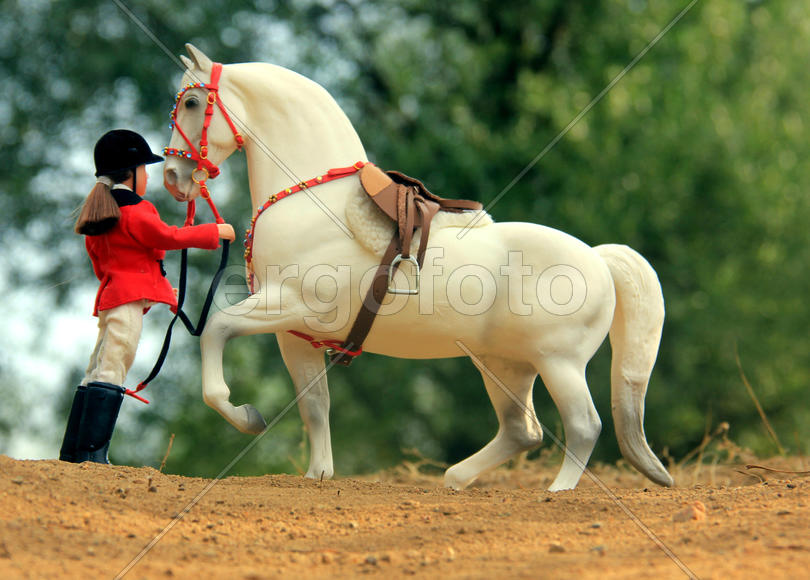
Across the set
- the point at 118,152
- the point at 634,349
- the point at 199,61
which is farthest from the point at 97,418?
the point at 634,349

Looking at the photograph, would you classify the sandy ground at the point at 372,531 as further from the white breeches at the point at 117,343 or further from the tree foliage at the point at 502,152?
the tree foliage at the point at 502,152

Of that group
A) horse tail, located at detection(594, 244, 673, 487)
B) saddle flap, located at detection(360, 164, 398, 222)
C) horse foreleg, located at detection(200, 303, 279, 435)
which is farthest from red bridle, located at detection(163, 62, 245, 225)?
horse tail, located at detection(594, 244, 673, 487)

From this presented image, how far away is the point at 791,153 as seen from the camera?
10.7 metres

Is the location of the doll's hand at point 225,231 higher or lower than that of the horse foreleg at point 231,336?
higher

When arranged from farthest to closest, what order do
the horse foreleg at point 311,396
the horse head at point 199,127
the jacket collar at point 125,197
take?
the horse foreleg at point 311,396, the horse head at point 199,127, the jacket collar at point 125,197

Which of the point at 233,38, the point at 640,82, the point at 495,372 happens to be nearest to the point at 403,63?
the point at 233,38

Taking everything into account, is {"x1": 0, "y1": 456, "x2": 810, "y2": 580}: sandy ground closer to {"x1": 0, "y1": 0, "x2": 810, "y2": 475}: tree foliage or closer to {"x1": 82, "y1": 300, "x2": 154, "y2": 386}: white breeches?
{"x1": 82, "y1": 300, "x2": 154, "y2": 386}: white breeches

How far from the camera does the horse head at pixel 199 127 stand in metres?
4.36

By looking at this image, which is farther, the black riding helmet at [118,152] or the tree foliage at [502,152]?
the tree foliage at [502,152]

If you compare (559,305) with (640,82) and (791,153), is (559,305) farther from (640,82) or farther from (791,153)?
(791,153)

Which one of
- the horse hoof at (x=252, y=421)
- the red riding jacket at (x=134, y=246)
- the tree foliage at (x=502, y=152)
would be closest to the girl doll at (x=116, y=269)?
the red riding jacket at (x=134, y=246)

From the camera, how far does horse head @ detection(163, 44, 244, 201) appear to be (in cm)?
436

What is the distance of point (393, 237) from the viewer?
421 cm

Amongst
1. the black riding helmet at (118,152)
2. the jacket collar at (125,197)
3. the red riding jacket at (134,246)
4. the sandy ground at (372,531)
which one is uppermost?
the black riding helmet at (118,152)
